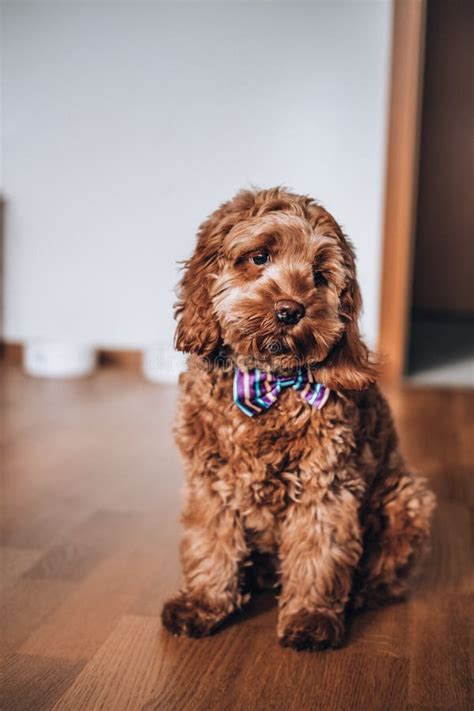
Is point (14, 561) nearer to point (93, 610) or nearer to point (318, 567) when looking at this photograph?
point (93, 610)

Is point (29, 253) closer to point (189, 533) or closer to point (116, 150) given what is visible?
point (116, 150)

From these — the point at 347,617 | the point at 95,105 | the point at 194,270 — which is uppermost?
the point at 95,105

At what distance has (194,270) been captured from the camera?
57.3 inches

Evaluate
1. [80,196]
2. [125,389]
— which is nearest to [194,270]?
[125,389]

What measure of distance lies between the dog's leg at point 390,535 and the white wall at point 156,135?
8.34ft

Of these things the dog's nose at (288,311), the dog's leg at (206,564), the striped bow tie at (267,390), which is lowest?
the dog's leg at (206,564)

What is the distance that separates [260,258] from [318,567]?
0.60 m

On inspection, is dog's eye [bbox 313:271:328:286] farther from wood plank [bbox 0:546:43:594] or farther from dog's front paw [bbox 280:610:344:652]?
wood plank [bbox 0:546:43:594]

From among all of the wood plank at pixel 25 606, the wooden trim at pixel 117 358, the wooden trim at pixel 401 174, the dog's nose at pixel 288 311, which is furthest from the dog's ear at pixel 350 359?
the wooden trim at pixel 117 358

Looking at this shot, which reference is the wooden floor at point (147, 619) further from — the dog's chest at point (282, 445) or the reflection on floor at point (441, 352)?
the reflection on floor at point (441, 352)

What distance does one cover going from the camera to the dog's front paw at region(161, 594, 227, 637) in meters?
1.53

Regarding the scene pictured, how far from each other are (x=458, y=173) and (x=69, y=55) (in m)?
3.26

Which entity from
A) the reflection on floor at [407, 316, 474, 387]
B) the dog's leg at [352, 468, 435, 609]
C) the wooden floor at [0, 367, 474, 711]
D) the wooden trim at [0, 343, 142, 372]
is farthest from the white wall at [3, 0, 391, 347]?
the dog's leg at [352, 468, 435, 609]

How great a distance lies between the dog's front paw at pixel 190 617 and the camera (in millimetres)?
1531
